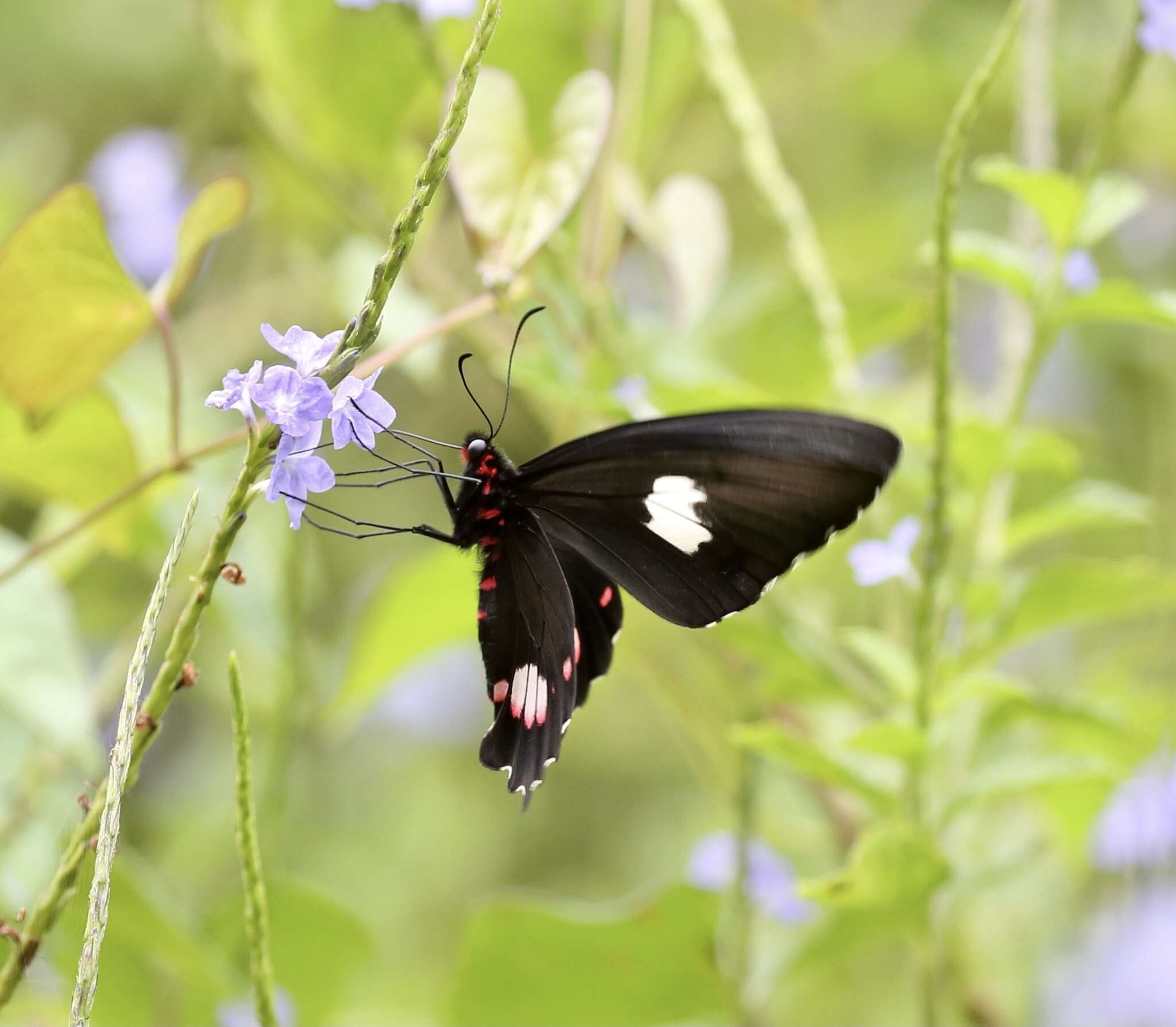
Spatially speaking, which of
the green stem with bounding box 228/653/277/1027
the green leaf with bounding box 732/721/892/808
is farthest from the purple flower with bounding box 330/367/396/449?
the green leaf with bounding box 732/721/892/808

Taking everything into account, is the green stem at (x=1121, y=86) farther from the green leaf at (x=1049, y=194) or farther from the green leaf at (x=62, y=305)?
the green leaf at (x=62, y=305)

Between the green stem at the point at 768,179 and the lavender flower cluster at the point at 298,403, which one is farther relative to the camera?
the green stem at the point at 768,179

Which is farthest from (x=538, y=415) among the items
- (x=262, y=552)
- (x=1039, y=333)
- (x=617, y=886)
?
(x=617, y=886)

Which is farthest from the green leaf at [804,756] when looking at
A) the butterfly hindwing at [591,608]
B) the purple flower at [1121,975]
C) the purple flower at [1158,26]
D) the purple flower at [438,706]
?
the purple flower at [438,706]

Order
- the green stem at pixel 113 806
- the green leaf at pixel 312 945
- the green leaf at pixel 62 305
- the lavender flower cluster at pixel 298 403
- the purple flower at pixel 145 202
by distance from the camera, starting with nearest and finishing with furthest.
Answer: the green stem at pixel 113 806, the lavender flower cluster at pixel 298 403, the green leaf at pixel 62 305, the green leaf at pixel 312 945, the purple flower at pixel 145 202

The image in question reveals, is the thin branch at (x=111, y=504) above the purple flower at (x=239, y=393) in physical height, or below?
above

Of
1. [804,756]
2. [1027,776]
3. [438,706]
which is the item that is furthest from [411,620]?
[438,706]

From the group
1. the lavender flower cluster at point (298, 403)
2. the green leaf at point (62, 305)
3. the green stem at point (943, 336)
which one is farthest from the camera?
the green leaf at point (62, 305)

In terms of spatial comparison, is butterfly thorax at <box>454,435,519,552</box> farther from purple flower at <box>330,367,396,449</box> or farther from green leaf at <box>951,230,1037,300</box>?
green leaf at <box>951,230,1037,300</box>
